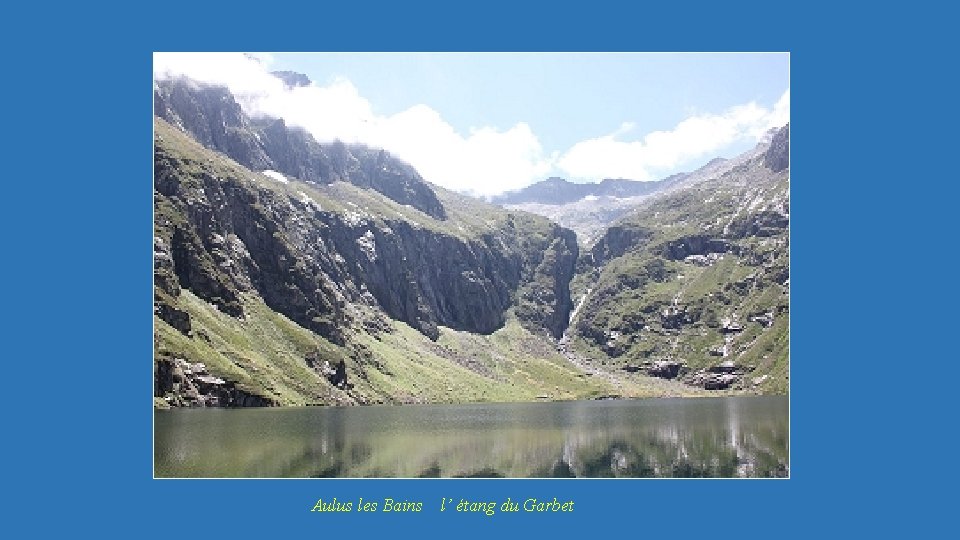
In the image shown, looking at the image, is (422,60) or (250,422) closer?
(422,60)

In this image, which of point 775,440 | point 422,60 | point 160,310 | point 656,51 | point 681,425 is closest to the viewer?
point 656,51

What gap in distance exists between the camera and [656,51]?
45.5 meters

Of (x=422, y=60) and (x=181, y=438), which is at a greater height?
(x=422, y=60)

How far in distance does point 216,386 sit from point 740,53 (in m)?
145

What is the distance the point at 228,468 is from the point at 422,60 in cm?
3142

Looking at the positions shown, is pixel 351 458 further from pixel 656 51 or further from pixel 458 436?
pixel 656 51

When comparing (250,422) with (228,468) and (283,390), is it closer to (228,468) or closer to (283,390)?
(228,468)

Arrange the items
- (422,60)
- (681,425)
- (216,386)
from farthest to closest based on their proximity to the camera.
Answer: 1. (216,386)
2. (681,425)
3. (422,60)

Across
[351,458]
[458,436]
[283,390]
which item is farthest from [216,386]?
[351,458]

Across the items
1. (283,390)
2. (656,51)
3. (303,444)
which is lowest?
(283,390)

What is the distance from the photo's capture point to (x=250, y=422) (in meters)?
110

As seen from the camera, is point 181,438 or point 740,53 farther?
point 181,438

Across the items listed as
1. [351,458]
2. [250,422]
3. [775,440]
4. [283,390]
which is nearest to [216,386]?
[283,390]

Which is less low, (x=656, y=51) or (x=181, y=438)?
(x=656, y=51)
